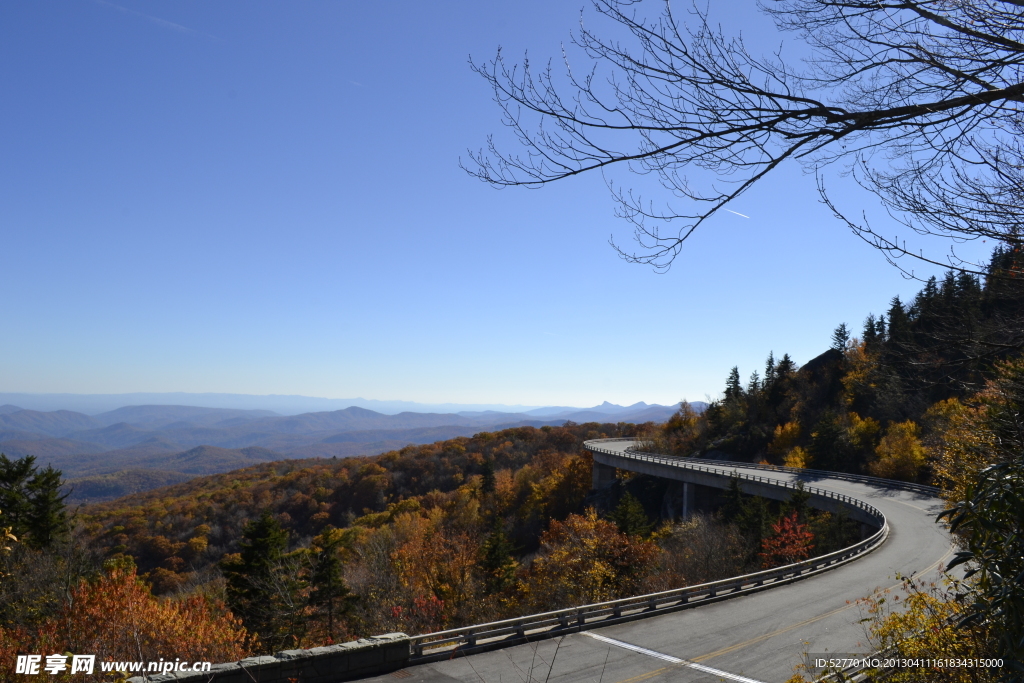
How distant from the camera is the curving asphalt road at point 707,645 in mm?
12391

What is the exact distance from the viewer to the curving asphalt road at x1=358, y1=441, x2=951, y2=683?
40.7ft

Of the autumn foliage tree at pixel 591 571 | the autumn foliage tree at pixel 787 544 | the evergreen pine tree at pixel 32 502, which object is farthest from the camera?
the autumn foliage tree at pixel 787 544

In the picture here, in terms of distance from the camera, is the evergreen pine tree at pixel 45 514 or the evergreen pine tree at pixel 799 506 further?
the evergreen pine tree at pixel 799 506

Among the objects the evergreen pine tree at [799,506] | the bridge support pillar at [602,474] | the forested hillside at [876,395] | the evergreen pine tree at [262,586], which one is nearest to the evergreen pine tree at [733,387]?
the forested hillside at [876,395]

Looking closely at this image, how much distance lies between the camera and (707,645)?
1447 cm

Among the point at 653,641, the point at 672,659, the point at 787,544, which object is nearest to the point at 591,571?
the point at 787,544

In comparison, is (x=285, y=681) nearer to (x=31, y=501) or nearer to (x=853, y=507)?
(x=31, y=501)

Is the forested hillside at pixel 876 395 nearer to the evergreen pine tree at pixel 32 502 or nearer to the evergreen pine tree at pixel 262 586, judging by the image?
the evergreen pine tree at pixel 262 586

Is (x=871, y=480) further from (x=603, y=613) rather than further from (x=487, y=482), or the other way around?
(x=487, y=482)

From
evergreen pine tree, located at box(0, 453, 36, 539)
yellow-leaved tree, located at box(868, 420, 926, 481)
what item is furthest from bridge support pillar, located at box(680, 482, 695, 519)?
evergreen pine tree, located at box(0, 453, 36, 539)

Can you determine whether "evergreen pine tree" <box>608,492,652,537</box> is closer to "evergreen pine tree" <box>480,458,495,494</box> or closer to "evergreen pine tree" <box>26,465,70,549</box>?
"evergreen pine tree" <box>26,465,70,549</box>

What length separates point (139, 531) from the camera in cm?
7706

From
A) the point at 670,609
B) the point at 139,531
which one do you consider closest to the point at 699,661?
the point at 670,609

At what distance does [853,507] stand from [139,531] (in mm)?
82935
